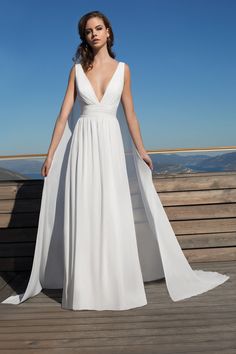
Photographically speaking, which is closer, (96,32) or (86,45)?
(96,32)

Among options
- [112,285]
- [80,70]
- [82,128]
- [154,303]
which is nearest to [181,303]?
[154,303]

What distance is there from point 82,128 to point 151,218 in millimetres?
842

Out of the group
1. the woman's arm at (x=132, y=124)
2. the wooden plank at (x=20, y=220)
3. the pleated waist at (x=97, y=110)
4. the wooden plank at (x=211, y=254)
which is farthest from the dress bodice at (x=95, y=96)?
the wooden plank at (x=211, y=254)

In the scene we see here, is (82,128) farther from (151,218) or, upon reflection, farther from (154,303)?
(154,303)

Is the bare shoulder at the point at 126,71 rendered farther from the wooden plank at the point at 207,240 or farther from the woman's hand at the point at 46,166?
the wooden plank at the point at 207,240

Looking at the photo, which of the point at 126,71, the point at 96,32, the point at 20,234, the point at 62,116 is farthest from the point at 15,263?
the point at 96,32

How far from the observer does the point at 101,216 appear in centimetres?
289

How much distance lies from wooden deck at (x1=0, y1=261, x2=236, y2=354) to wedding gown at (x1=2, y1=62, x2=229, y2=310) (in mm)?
133

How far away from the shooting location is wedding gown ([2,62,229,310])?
2848 millimetres

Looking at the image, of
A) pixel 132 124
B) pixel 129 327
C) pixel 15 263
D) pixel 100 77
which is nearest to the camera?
pixel 129 327

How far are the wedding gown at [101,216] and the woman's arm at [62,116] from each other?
6 cm

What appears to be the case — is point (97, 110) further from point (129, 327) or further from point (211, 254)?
point (211, 254)

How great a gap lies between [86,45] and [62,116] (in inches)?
21.4

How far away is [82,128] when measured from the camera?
301 centimetres
